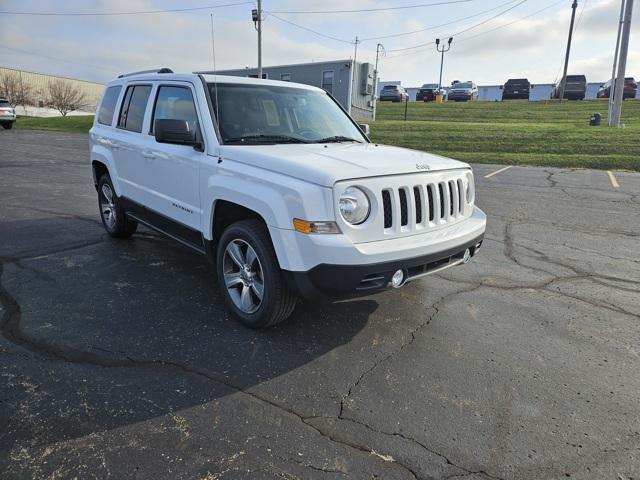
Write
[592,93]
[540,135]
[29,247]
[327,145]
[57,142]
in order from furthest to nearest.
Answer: [592,93] → [57,142] → [540,135] → [29,247] → [327,145]

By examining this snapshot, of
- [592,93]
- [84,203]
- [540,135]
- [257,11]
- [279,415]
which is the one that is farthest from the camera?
[592,93]

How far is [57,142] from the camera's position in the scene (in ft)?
72.7

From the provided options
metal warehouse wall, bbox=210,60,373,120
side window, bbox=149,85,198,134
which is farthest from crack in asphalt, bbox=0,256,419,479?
metal warehouse wall, bbox=210,60,373,120

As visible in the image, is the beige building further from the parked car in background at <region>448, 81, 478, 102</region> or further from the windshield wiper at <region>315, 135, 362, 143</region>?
the windshield wiper at <region>315, 135, 362, 143</region>

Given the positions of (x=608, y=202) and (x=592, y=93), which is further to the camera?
(x=592, y=93)

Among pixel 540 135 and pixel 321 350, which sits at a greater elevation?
pixel 540 135

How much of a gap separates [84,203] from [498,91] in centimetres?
6926

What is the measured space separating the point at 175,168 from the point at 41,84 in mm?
74269

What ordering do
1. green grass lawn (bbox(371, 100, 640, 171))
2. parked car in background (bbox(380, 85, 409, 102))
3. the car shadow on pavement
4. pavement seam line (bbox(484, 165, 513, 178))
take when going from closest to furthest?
the car shadow on pavement, pavement seam line (bbox(484, 165, 513, 178)), green grass lawn (bbox(371, 100, 640, 171)), parked car in background (bbox(380, 85, 409, 102))

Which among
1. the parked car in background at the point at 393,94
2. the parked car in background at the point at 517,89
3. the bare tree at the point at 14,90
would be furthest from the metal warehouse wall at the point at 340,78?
the bare tree at the point at 14,90

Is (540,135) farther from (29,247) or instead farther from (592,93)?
(592,93)

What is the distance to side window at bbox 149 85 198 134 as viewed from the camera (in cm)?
423

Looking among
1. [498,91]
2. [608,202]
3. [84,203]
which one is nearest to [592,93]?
[498,91]

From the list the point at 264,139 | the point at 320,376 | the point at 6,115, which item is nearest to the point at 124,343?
the point at 320,376
